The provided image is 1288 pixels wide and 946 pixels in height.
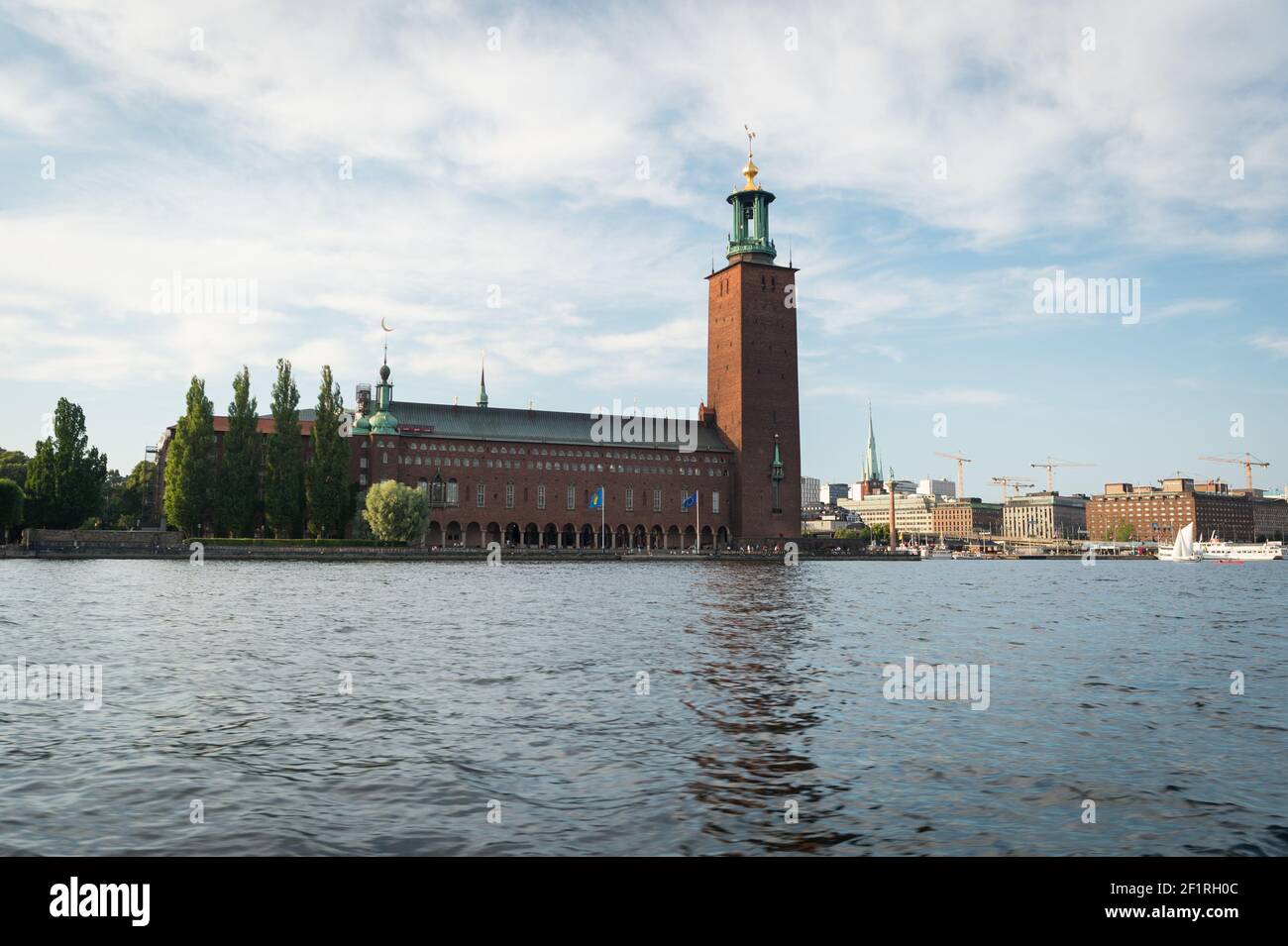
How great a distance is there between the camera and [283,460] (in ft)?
242

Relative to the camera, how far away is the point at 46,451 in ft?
228

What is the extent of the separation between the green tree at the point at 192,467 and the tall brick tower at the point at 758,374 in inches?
2091

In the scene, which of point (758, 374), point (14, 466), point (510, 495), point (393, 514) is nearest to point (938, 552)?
point (758, 374)

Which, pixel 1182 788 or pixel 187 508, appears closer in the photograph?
pixel 1182 788

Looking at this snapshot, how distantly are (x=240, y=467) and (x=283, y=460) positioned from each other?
307 centimetres

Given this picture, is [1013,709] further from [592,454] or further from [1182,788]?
[592,454]

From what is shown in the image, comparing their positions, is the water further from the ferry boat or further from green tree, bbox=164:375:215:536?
the ferry boat

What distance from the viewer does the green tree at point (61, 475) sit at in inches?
2724

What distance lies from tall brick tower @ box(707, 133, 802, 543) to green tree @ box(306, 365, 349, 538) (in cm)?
4397

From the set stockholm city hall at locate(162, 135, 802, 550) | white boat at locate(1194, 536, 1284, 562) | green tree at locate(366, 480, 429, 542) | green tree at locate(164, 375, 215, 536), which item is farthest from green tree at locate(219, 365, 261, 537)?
white boat at locate(1194, 536, 1284, 562)

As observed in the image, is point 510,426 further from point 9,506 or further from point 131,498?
point 9,506
